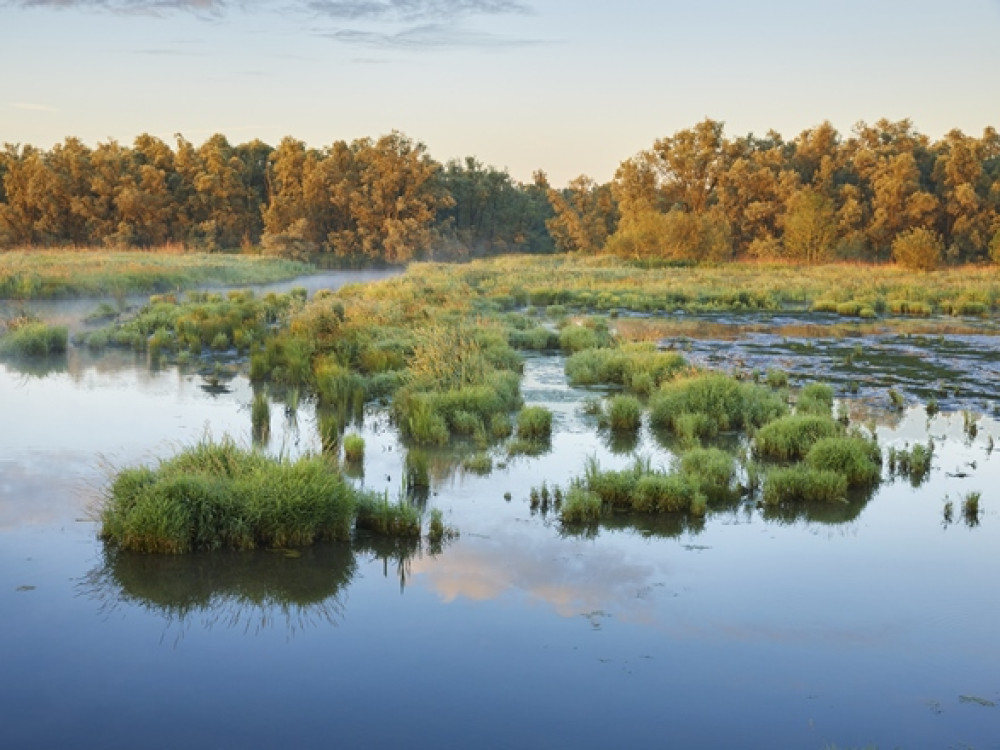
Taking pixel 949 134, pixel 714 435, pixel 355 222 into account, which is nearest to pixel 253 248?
pixel 355 222

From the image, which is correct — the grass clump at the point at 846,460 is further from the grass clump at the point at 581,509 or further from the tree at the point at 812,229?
the tree at the point at 812,229

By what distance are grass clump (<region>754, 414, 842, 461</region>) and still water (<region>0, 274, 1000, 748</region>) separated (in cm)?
123

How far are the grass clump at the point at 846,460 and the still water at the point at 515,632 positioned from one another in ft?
0.93

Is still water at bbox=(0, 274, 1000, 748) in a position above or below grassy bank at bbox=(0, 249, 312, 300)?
below

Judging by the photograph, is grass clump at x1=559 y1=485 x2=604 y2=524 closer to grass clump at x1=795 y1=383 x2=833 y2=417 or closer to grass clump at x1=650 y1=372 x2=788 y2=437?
grass clump at x1=650 y1=372 x2=788 y2=437

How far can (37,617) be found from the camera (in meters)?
7.74

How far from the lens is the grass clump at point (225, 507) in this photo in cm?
888

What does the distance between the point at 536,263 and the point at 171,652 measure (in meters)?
56.2

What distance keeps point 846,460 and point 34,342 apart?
16741 mm

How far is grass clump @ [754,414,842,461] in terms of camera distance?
12578 millimetres

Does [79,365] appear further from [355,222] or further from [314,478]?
[355,222]

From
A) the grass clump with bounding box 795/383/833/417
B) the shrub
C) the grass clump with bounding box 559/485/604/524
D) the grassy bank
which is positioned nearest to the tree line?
the shrub

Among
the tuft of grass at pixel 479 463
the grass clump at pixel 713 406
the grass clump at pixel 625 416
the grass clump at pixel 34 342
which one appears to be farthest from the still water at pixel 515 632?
the grass clump at pixel 34 342

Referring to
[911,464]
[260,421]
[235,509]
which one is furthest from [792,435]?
[260,421]
